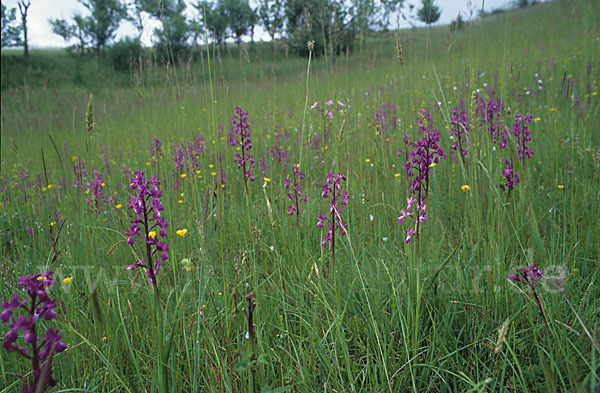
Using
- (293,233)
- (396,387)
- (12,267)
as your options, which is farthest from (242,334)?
(12,267)

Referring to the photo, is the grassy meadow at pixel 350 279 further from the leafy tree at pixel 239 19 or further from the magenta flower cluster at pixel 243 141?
the leafy tree at pixel 239 19

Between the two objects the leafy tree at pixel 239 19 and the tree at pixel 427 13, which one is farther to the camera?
the leafy tree at pixel 239 19

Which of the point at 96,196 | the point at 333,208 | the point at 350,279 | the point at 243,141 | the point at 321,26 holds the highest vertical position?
the point at 321,26

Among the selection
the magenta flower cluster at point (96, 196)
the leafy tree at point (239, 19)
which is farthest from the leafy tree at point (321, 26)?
the magenta flower cluster at point (96, 196)

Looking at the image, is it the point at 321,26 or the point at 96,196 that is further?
the point at 321,26

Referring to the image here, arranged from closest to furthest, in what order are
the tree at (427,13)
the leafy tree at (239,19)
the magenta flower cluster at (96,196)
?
the magenta flower cluster at (96,196) < the tree at (427,13) < the leafy tree at (239,19)

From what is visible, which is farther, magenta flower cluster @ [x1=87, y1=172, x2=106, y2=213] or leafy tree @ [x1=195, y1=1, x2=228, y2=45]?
magenta flower cluster @ [x1=87, y1=172, x2=106, y2=213]

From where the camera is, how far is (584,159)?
238cm

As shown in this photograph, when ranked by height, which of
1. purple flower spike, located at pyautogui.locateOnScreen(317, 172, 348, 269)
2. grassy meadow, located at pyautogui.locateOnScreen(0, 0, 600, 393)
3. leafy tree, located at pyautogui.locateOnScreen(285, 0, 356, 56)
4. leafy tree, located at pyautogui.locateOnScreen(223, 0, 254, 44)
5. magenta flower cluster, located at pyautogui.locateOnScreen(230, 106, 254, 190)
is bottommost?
grassy meadow, located at pyautogui.locateOnScreen(0, 0, 600, 393)

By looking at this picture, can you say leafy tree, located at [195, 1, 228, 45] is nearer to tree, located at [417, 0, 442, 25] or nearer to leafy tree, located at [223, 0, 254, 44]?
leafy tree, located at [223, 0, 254, 44]

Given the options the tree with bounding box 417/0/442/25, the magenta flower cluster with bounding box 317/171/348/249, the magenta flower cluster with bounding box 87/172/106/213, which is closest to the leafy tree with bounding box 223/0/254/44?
the tree with bounding box 417/0/442/25

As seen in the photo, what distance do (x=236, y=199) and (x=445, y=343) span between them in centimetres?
205

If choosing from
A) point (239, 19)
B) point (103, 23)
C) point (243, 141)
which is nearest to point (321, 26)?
point (243, 141)

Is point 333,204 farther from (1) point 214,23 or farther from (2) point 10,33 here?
(2) point 10,33
